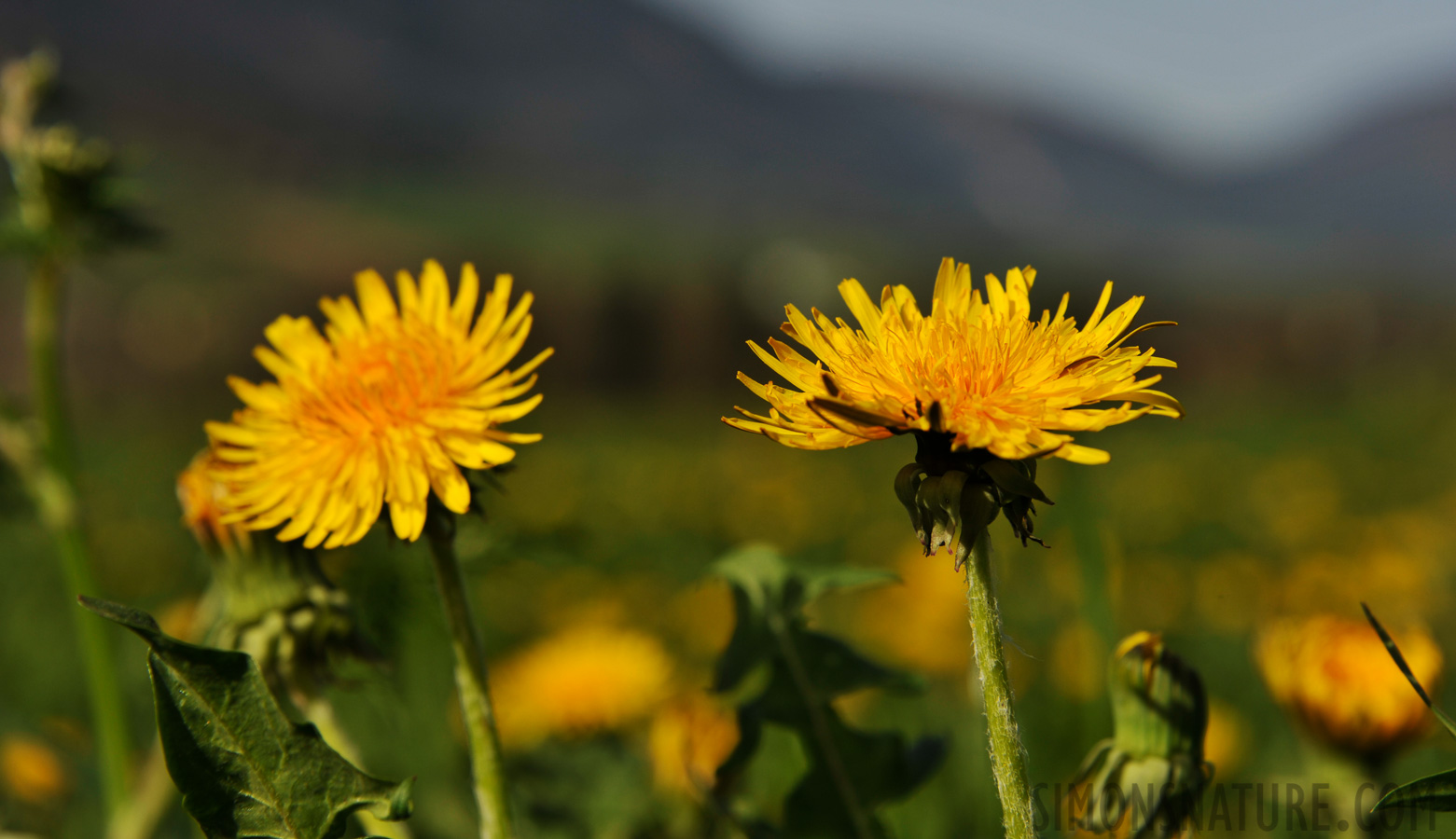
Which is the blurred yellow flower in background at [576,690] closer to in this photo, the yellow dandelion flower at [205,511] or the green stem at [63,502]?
the green stem at [63,502]

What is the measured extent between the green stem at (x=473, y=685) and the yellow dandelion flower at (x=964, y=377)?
0.33 metres

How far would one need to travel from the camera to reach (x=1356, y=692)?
117 cm

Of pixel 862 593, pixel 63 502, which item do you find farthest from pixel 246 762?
pixel 862 593

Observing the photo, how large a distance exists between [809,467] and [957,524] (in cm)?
537

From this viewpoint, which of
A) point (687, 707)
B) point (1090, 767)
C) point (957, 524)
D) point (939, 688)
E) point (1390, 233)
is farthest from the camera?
point (1390, 233)

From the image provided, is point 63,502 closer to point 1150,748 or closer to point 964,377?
point 964,377

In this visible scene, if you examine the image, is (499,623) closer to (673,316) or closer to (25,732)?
(25,732)

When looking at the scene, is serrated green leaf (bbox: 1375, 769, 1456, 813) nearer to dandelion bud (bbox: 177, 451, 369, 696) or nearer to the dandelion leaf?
the dandelion leaf

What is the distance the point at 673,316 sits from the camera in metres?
15.0

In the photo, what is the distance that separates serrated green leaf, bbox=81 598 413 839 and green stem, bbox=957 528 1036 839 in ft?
1.53

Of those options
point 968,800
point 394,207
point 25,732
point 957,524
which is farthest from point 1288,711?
point 394,207

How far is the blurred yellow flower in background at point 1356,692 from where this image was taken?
45.5 inches

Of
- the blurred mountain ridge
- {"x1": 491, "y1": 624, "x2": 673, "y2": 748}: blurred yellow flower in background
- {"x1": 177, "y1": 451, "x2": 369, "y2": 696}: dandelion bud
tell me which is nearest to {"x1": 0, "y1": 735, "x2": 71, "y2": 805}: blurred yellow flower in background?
{"x1": 491, "y1": 624, "x2": 673, "y2": 748}: blurred yellow flower in background

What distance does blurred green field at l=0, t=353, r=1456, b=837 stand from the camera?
1612 mm
